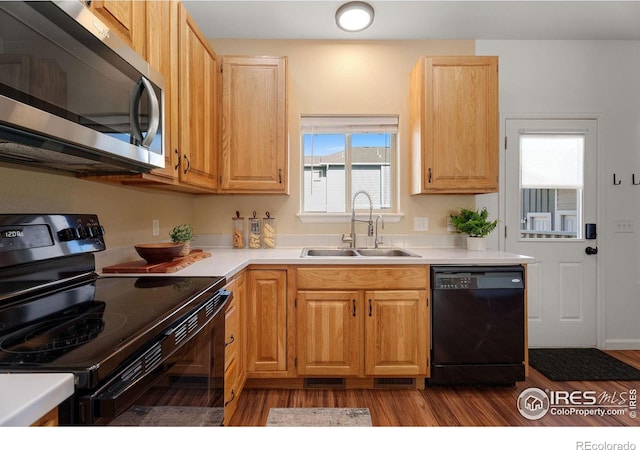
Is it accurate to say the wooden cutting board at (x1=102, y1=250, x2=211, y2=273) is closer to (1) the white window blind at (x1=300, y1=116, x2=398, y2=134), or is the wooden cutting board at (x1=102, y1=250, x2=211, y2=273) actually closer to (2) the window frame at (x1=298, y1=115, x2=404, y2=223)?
(2) the window frame at (x1=298, y1=115, x2=404, y2=223)

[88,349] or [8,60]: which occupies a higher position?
[8,60]

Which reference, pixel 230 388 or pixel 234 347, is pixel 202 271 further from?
pixel 230 388

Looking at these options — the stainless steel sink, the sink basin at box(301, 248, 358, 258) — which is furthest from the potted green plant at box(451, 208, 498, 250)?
the sink basin at box(301, 248, 358, 258)

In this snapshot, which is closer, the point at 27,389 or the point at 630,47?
the point at 27,389

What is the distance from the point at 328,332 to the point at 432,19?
240 centimetres

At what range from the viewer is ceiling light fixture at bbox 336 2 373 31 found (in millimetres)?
2229

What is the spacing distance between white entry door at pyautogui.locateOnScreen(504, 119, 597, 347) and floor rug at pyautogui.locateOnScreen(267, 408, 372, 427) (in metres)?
1.82

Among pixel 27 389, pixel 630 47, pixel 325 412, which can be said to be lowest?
pixel 325 412

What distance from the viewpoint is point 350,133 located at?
9.00 ft

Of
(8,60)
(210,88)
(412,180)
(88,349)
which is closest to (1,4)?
(8,60)

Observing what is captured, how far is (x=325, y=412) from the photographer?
187cm

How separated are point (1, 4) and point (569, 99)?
3.52 m

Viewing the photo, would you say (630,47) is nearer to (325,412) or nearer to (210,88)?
(210,88)

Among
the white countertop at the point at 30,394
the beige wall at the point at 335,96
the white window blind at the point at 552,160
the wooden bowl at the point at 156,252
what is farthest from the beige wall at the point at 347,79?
the white countertop at the point at 30,394
